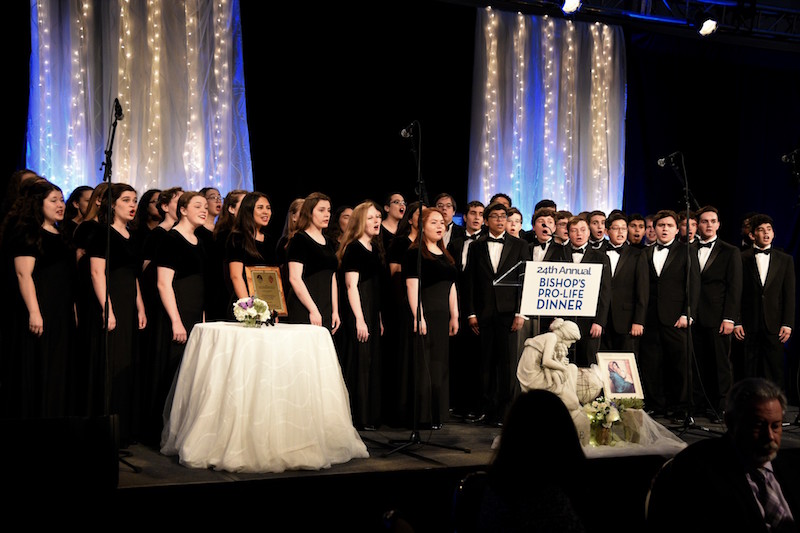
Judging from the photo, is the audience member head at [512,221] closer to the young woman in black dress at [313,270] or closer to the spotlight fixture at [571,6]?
the young woman in black dress at [313,270]

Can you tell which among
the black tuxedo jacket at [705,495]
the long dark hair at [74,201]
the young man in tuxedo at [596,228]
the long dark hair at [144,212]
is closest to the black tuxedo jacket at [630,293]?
the young man in tuxedo at [596,228]

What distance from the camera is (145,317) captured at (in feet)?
20.8

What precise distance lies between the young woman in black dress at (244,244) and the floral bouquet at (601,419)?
2692mm

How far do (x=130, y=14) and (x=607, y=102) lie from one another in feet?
18.9

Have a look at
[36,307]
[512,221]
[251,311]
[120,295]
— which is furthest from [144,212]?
[512,221]

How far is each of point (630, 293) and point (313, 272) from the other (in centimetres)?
309

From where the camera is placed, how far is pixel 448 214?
7980 mm

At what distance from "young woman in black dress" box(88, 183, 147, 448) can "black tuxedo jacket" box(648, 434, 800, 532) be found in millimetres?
4021

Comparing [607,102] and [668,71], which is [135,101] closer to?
[607,102]

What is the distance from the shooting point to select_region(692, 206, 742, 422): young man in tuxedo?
7820 millimetres

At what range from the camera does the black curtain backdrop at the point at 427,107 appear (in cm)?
901

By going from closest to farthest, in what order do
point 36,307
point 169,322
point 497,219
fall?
1. point 36,307
2. point 169,322
3. point 497,219

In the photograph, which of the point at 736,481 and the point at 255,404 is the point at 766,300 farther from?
the point at 736,481

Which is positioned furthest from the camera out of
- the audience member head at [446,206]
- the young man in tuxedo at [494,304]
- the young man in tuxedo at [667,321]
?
the audience member head at [446,206]
